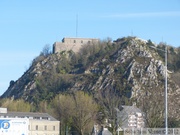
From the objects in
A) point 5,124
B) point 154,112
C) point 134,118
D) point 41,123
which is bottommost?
point 41,123

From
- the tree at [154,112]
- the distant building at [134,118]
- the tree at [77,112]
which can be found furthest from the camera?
the tree at [77,112]

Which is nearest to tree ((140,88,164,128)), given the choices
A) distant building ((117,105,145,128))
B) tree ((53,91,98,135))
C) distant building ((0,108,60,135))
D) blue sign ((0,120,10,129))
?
distant building ((117,105,145,128))

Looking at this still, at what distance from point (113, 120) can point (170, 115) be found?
30.9 feet

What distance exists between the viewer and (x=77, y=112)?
11350 centimetres

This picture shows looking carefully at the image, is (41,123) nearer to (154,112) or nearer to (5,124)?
(5,124)

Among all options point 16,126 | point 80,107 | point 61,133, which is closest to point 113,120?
point 16,126

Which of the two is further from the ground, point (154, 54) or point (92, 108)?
point (154, 54)

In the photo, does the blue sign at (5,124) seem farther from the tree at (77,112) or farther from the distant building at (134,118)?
the tree at (77,112)

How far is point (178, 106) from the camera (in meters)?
93.3

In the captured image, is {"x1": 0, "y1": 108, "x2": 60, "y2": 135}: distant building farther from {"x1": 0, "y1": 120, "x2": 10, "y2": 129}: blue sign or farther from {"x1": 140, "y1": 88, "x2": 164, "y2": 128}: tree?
{"x1": 140, "y1": 88, "x2": 164, "y2": 128}: tree

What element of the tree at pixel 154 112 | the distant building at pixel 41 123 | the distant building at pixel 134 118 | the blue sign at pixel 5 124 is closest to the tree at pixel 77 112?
the distant building at pixel 41 123

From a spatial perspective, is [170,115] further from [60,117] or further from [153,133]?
[60,117]

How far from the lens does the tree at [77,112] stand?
110562 millimetres

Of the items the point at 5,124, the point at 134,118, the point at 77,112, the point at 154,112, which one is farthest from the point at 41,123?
the point at 154,112
